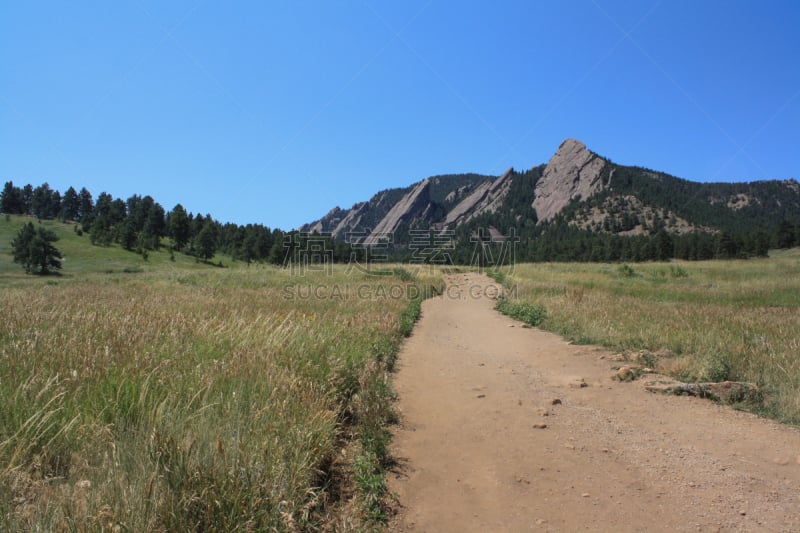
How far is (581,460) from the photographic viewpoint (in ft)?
12.3

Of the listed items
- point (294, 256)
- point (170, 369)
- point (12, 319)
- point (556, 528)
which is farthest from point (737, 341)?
point (294, 256)

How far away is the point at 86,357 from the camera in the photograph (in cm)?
346

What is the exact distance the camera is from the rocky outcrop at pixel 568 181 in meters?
168

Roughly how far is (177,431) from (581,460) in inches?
142

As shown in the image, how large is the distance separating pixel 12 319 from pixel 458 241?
127 m

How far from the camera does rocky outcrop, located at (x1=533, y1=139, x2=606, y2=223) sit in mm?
168000

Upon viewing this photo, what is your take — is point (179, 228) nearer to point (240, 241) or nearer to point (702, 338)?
point (240, 241)

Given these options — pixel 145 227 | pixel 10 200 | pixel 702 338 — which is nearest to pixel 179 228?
pixel 145 227

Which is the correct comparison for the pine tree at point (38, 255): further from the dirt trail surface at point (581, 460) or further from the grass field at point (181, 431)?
the dirt trail surface at point (581, 460)

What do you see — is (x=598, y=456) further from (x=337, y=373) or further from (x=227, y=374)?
(x=227, y=374)

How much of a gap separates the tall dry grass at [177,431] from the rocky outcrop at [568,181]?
555 feet

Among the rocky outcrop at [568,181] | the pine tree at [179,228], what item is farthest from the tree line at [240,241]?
the rocky outcrop at [568,181]

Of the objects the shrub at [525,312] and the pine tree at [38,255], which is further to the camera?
the pine tree at [38,255]

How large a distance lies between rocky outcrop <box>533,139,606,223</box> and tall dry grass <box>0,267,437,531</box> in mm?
169042
